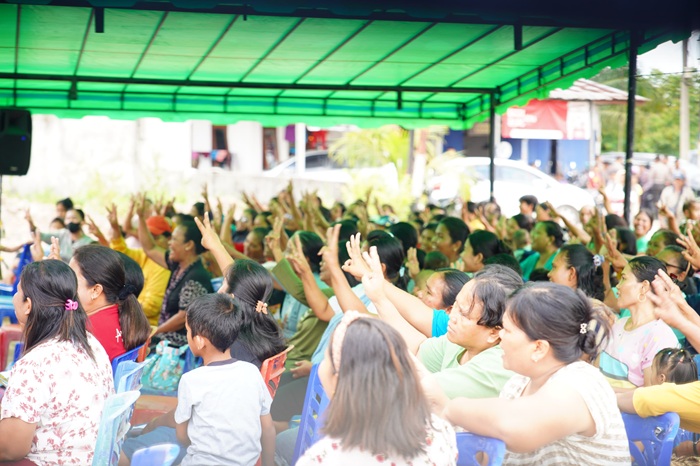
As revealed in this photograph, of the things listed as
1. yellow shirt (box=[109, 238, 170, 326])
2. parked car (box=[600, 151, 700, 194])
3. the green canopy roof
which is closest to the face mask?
the green canopy roof

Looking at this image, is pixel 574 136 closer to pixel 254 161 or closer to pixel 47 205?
pixel 254 161

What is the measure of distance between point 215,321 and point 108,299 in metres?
0.77

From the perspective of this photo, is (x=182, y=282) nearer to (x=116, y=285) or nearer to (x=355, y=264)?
(x=116, y=285)

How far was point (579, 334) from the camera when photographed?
2414mm

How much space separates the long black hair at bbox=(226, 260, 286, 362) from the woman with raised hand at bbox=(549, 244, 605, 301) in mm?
1745

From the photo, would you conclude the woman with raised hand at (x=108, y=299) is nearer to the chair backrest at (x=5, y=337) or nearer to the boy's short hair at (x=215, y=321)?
the boy's short hair at (x=215, y=321)

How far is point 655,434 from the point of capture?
108 inches

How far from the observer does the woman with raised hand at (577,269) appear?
474cm

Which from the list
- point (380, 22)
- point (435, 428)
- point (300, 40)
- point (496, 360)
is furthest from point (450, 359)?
point (300, 40)

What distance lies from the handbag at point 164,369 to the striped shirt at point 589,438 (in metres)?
2.75

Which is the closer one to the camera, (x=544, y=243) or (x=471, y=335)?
(x=471, y=335)

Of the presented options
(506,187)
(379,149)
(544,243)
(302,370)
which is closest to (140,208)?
(302,370)

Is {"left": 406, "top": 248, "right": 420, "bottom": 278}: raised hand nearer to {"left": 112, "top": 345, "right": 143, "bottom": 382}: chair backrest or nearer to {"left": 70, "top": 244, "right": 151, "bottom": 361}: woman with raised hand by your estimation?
{"left": 70, "top": 244, "right": 151, "bottom": 361}: woman with raised hand

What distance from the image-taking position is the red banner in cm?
2004
